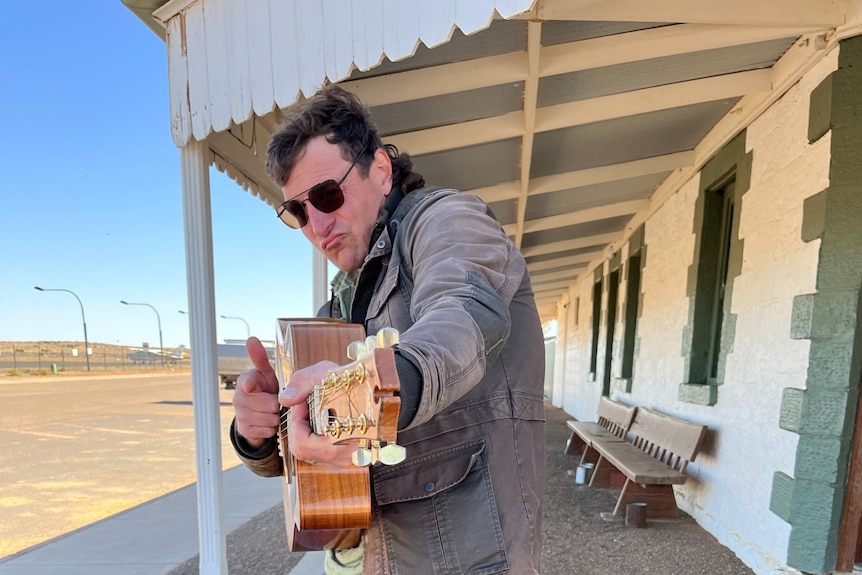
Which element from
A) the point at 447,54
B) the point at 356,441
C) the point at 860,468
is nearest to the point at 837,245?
the point at 860,468

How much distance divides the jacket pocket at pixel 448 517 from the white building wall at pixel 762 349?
7.75 feet

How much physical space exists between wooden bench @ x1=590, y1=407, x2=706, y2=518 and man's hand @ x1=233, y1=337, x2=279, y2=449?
3.20 m

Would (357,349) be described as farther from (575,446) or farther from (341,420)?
(575,446)

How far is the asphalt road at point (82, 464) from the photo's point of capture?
4.92 metres

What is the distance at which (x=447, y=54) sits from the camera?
8.19 feet

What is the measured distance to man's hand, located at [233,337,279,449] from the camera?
1.12 meters

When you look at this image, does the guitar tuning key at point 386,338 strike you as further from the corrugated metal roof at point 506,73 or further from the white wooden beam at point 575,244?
the white wooden beam at point 575,244

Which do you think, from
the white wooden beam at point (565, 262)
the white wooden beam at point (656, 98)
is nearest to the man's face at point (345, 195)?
the white wooden beam at point (656, 98)

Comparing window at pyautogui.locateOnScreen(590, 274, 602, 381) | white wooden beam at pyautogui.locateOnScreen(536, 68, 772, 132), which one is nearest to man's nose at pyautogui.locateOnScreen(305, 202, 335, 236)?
white wooden beam at pyautogui.locateOnScreen(536, 68, 772, 132)

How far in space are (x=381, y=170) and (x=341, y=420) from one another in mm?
690

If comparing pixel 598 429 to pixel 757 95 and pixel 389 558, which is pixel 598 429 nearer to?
pixel 757 95

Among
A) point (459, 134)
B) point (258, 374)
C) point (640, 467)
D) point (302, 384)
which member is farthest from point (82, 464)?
point (302, 384)

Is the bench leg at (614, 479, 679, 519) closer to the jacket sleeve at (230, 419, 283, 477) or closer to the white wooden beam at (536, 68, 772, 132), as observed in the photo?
the white wooden beam at (536, 68, 772, 132)

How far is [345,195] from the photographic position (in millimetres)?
1077
